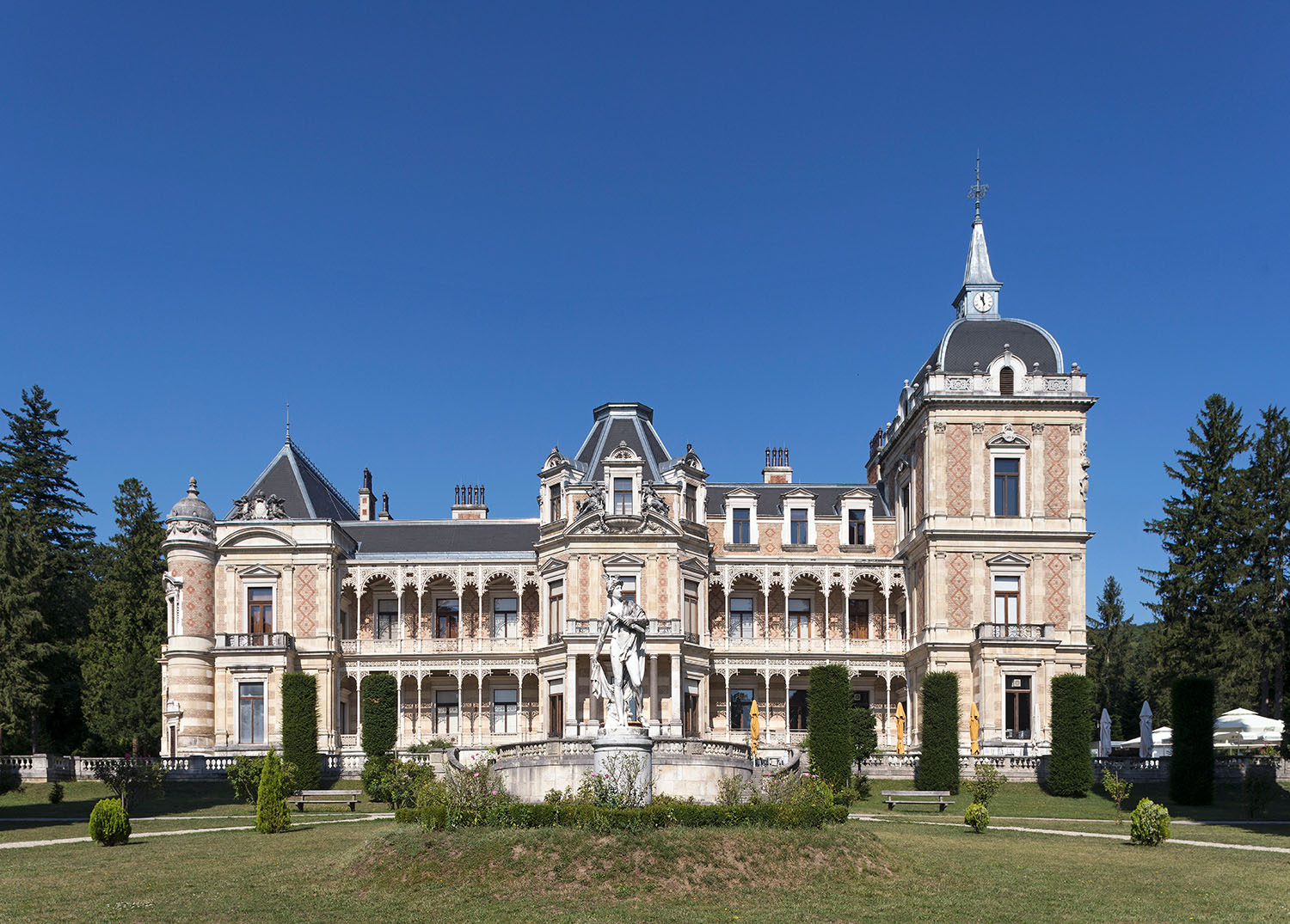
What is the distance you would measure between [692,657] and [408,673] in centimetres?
1235

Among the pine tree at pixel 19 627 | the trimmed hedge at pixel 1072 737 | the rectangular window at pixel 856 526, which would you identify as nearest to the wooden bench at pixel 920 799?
the trimmed hedge at pixel 1072 737

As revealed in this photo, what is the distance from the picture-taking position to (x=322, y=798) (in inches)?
1474

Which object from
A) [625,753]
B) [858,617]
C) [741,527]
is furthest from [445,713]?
[625,753]

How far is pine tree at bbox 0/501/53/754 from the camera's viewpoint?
148 ft

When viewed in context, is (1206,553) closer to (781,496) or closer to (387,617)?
(781,496)

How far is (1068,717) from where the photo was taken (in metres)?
39.6

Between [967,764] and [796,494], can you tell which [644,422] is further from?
[967,764]

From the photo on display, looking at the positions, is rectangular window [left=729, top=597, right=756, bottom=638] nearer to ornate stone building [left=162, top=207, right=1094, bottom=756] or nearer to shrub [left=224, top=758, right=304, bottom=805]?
ornate stone building [left=162, top=207, right=1094, bottom=756]

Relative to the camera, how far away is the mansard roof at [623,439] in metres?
54.0

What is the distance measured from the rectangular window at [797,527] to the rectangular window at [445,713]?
16.2 m

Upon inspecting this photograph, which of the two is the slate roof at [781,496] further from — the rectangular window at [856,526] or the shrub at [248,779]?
the shrub at [248,779]

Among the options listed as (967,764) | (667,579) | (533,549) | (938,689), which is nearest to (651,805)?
(938,689)

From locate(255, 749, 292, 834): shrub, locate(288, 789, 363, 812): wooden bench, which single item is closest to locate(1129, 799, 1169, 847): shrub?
locate(255, 749, 292, 834): shrub

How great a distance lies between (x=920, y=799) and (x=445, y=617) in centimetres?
2642
